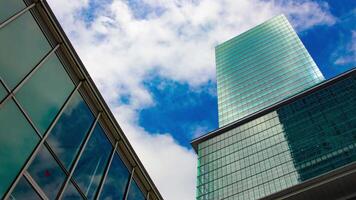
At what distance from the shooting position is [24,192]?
35.6 ft

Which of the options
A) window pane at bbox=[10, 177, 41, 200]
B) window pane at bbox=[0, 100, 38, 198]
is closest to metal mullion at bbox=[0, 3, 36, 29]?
window pane at bbox=[0, 100, 38, 198]

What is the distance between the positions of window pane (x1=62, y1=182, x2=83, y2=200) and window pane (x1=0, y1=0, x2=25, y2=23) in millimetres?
5870

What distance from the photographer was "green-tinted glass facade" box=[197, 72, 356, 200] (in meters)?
83.7

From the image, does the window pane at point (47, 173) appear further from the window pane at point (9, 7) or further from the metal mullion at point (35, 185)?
the window pane at point (9, 7)

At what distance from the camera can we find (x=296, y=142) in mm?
94312

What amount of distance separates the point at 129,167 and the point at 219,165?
3448 inches

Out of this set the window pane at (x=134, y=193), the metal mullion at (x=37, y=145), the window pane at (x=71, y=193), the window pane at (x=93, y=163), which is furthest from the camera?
the window pane at (x=134, y=193)

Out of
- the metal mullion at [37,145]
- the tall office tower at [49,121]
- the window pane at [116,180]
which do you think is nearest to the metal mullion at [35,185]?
the tall office tower at [49,121]

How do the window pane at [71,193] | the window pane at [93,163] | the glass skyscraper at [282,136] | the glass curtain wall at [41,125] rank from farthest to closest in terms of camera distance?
1. the glass skyscraper at [282,136]
2. the window pane at [93,163]
3. the window pane at [71,193]
4. the glass curtain wall at [41,125]

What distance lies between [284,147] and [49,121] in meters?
88.6

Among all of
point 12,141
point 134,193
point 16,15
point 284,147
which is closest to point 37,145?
point 12,141

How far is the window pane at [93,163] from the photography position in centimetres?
1396

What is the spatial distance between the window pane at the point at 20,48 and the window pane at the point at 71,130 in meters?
2.26

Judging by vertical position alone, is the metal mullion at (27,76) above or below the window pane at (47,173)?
above
